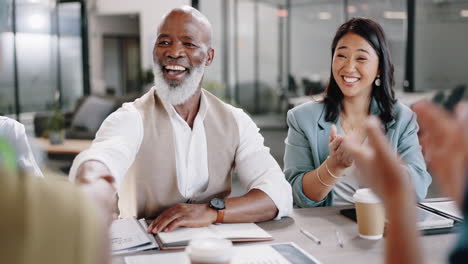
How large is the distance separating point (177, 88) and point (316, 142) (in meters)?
0.72

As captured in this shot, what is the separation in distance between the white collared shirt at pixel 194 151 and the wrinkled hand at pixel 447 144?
105cm

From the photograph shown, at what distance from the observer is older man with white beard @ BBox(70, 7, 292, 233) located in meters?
2.03

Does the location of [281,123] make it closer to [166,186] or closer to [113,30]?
[113,30]

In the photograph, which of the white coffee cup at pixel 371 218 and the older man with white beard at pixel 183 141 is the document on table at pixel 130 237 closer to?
the older man with white beard at pixel 183 141

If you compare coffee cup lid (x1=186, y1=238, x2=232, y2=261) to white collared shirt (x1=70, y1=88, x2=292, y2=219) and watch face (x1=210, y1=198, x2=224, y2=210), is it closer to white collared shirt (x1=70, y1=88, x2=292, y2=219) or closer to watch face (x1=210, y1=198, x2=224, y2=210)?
watch face (x1=210, y1=198, x2=224, y2=210)

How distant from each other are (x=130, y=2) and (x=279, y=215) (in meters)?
9.60

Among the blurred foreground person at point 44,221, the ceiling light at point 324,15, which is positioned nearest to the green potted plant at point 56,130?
the blurred foreground person at point 44,221

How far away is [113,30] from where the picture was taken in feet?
41.8

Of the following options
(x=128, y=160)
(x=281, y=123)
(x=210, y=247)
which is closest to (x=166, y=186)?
(x=128, y=160)

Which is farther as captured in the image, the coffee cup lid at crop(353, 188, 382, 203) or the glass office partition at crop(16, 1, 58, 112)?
the glass office partition at crop(16, 1, 58, 112)

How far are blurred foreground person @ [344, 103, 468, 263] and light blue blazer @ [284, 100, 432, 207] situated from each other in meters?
1.42

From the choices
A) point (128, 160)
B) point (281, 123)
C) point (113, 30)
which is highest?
point (113, 30)

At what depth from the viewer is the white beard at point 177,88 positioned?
218 cm

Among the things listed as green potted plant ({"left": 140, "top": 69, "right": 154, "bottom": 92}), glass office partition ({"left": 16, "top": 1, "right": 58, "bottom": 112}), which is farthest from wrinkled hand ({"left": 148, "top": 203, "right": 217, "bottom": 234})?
green potted plant ({"left": 140, "top": 69, "right": 154, "bottom": 92})
